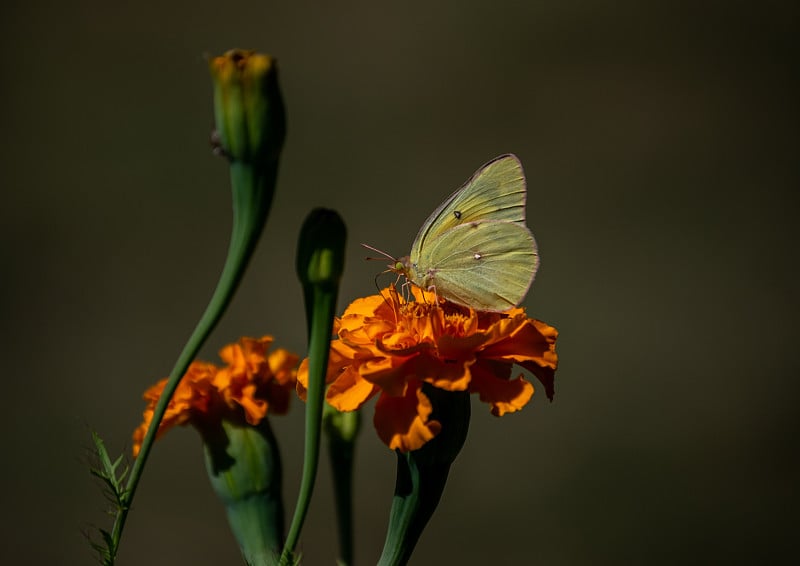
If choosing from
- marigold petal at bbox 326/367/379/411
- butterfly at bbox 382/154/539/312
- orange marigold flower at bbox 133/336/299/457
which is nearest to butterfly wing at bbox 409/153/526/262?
butterfly at bbox 382/154/539/312

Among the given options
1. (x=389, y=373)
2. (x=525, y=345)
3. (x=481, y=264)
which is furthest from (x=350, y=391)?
(x=481, y=264)

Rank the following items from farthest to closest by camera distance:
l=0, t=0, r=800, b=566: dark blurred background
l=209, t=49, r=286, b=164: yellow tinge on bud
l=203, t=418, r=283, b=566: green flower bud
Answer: l=0, t=0, r=800, b=566: dark blurred background → l=203, t=418, r=283, b=566: green flower bud → l=209, t=49, r=286, b=164: yellow tinge on bud

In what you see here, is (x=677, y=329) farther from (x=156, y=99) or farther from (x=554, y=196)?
(x=156, y=99)

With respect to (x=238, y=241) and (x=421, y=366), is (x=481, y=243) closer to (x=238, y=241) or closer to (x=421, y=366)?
(x=421, y=366)

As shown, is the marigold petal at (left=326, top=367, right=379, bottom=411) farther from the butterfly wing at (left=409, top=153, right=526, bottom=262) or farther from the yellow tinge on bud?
the butterfly wing at (left=409, top=153, right=526, bottom=262)

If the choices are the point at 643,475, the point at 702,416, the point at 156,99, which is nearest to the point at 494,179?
the point at 643,475

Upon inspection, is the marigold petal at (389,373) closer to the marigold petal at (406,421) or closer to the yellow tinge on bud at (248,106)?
the marigold petal at (406,421)
